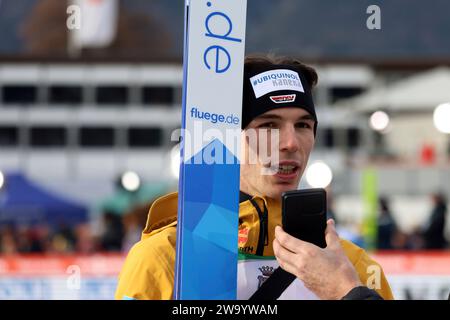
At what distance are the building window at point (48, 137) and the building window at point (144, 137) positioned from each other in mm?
4106

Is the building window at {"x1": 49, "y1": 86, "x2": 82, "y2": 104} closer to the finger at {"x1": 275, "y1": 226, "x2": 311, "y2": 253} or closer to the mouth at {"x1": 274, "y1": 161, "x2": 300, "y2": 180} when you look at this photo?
the mouth at {"x1": 274, "y1": 161, "x2": 300, "y2": 180}

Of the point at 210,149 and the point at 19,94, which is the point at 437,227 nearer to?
the point at 210,149

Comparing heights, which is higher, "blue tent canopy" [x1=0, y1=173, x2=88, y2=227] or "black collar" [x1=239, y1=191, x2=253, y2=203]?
"black collar" [x1=239, y1=191, x2=253, y2=203]

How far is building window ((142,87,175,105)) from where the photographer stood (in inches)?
2037

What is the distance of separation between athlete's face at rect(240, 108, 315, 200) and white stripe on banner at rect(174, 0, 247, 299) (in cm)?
28

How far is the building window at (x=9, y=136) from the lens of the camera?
5222 cm

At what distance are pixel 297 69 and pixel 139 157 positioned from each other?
50.0 m

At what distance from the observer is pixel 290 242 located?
1.99 m

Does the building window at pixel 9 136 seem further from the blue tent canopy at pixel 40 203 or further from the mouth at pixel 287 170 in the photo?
the mouth at pixel 287 170

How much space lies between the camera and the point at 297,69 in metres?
2.55

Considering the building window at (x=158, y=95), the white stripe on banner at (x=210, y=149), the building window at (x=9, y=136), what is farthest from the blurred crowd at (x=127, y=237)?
the building window at (x=9, y=136)
